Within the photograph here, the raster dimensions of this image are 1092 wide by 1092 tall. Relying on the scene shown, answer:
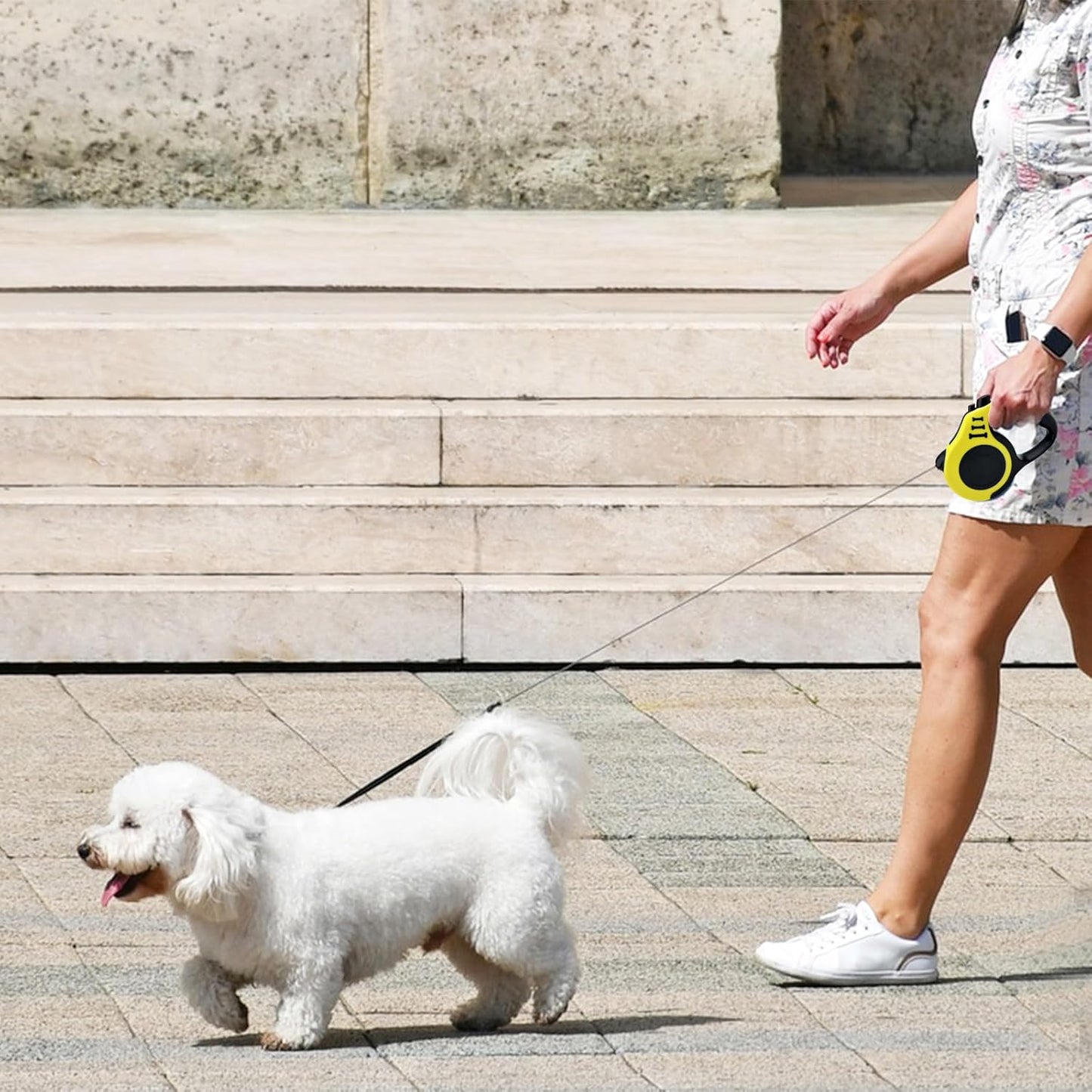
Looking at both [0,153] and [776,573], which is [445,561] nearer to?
[776,573]

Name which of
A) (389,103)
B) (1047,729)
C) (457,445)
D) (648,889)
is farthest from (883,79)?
(648,889)

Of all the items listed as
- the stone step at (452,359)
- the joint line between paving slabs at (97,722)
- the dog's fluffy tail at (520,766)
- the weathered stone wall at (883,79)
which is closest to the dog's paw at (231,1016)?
the dog's fluffy tail at (520,766)

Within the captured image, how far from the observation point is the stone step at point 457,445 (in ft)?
23.2

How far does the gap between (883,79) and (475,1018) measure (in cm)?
949

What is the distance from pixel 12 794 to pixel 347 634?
57.2 inches

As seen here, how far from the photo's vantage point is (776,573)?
6.80 m

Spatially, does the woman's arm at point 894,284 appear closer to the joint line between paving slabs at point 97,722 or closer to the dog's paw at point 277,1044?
the dog's paw at point 277,1044

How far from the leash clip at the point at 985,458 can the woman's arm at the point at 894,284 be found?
49 centimetres

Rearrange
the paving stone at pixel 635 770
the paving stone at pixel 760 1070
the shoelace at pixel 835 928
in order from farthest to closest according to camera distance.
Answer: the paving stone at pixel 635 770 < the shoelace at pixel 835 928 < the paving stone at pixel 760 1070

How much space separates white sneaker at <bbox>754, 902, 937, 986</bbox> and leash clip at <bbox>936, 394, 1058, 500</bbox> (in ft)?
2.62

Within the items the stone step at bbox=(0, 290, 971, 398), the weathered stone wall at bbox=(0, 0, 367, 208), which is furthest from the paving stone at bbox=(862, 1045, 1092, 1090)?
the weathered stone wall at bbox=(0, 0, 367, 208)

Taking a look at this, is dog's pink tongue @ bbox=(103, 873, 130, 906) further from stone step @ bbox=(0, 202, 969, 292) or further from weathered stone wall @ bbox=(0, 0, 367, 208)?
weathered stone wall @ bbox=(0, 0, 367, 208)

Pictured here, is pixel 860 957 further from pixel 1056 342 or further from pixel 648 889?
pixel 1056 342

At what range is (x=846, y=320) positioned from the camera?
4.41 meters
